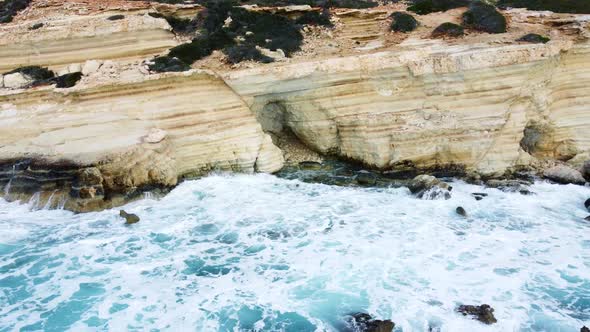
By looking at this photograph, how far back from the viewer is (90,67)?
15.2 metres

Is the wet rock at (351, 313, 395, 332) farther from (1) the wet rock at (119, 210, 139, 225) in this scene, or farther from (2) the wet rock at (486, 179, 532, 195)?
(2) the wet rock at (486, 179, 532, 195)

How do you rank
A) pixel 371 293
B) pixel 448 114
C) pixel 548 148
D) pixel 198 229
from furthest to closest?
pixel 548 148
pixel 448 114
pixel 198 229
pixel 371 293

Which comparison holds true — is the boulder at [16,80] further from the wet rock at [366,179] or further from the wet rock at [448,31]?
the wet rock at [448,31]

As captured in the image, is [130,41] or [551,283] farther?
[130,41]

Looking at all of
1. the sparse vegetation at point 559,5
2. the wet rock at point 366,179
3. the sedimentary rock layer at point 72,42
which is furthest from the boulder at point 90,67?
the sparse vegetation at point 559,5

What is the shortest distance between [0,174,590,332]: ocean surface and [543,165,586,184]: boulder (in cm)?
59

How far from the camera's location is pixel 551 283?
32.2 feet

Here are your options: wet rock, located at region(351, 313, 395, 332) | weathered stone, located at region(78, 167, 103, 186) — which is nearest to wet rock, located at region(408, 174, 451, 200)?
wet rock, located at region(351, 313, 395, 332)

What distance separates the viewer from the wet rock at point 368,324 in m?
8.28

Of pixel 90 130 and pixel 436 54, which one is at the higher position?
pixel 436 54

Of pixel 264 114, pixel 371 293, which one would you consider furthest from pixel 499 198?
pixel 264 114

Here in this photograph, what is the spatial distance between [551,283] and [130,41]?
43.4 feet

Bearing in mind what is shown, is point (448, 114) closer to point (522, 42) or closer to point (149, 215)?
point (522, 42)

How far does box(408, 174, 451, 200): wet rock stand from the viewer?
536 inches
